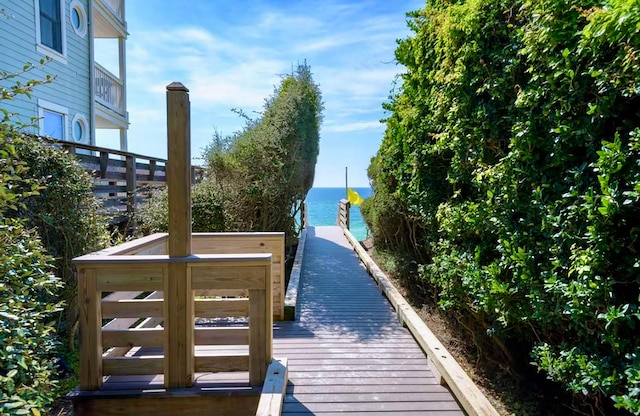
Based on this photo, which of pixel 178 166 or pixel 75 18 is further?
pixel 75 18

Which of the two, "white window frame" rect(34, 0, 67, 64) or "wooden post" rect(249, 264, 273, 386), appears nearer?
"wooden post" rect(249, 264, 273, 386)

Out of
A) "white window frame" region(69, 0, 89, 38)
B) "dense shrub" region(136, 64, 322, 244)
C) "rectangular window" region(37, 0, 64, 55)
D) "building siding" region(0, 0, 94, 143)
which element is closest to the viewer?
"building siding" region(0, 0, 94, 143)

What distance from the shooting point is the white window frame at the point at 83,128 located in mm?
8554

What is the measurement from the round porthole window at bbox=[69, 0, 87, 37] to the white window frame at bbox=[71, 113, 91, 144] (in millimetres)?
2021

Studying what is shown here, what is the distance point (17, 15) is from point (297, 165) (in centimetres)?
603

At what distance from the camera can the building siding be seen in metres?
6.54

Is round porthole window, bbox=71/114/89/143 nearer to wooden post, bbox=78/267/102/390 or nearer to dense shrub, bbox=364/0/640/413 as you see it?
wooden post, bbox=78/267/102/390

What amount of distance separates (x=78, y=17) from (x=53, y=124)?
306 cm

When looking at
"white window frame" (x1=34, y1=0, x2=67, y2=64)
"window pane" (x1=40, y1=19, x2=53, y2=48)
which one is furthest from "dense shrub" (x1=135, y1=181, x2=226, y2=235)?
"window pane" (x1=40, y1=19, x2=53, y2=48)

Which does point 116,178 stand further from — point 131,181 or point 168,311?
point 168,311

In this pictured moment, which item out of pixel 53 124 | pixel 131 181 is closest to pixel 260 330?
pixel 131 181

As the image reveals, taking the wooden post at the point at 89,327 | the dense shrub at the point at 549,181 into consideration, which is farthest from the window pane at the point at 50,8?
the dense shrub at the point at 549,181

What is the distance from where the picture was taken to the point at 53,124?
25.9 ft

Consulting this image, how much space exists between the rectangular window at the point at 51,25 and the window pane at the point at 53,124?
143 cm
